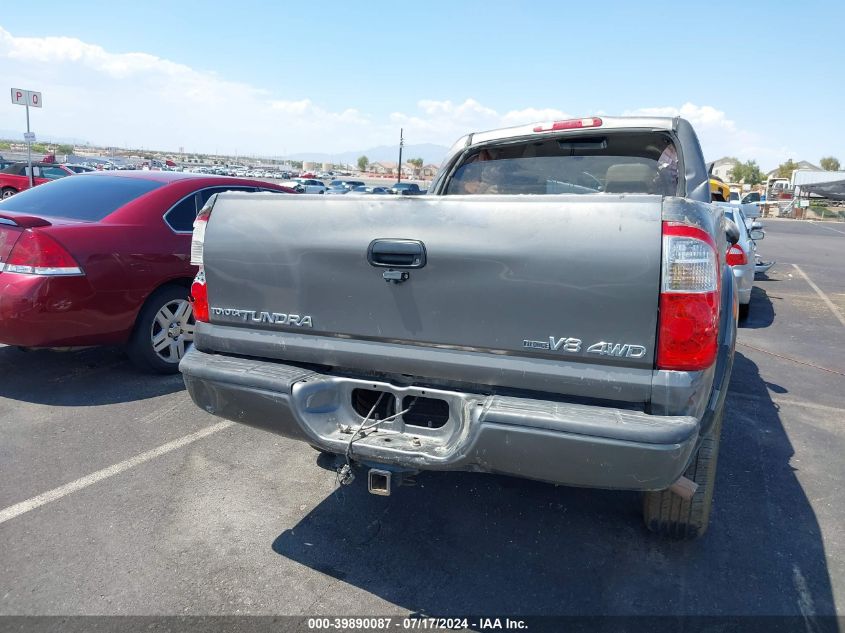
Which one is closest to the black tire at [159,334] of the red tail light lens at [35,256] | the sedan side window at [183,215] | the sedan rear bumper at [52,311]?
the sedan rear bumper at [52,311]

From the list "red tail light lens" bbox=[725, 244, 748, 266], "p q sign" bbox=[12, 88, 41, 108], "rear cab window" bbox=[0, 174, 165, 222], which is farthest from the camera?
"p q sign" bbox=[12, 88, 41, 108]

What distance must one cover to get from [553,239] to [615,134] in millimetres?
1730

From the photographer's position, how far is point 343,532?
3.15 metres

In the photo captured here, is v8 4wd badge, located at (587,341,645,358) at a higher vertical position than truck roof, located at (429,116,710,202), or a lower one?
lower

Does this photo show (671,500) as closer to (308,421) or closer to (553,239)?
(553,239)

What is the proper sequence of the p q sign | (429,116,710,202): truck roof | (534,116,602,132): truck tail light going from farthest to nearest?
1. the p q sign
2. (534,116,602,132): truck tail light
3. (429,116,710,202): truck roof

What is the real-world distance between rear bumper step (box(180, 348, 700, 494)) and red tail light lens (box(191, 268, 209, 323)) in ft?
0.66

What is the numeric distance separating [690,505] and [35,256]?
176 inches

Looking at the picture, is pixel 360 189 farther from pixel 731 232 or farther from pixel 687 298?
pixel 687 298

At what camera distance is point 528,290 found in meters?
2.35

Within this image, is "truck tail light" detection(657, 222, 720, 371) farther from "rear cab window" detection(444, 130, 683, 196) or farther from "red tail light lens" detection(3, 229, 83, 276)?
"red tail light lens" detection(3, 229, 83, 276)

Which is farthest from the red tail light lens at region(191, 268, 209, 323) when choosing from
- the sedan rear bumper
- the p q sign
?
the p q sign

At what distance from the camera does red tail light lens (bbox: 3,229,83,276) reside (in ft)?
14.6

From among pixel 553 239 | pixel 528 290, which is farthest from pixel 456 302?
pixel 553 239
